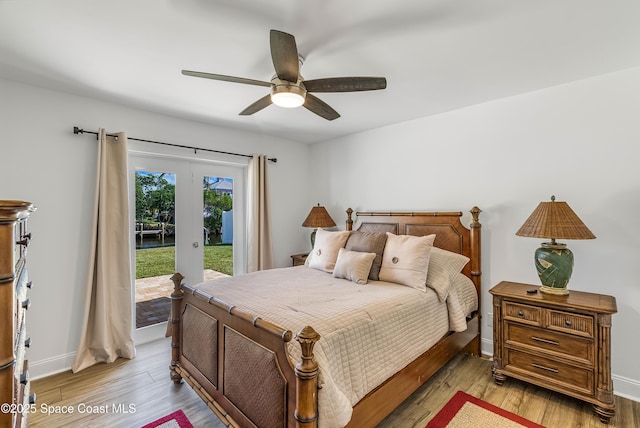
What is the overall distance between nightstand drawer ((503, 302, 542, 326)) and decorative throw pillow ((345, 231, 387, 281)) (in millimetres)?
1074

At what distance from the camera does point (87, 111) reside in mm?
2824

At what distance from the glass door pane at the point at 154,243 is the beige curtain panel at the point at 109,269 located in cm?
32

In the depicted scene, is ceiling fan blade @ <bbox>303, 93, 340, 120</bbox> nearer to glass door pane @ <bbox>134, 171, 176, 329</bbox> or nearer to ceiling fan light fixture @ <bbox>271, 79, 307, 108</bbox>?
ceiling fan light fixture @ <bbox>271, 79, 307, 108</bbox>

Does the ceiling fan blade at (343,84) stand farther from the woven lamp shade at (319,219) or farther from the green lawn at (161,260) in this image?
the green lawn at (161,260)

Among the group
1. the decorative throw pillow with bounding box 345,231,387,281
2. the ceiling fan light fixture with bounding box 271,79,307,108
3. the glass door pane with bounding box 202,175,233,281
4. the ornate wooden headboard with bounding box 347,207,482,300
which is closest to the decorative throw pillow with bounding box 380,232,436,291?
the decorative throw pillow with bounding box 345,231,387,281

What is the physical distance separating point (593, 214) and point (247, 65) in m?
3.01

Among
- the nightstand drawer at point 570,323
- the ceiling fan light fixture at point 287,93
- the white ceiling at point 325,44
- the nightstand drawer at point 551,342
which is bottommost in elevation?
the nightstand drawer at point 551,342

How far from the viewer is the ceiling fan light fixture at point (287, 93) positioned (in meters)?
1.90

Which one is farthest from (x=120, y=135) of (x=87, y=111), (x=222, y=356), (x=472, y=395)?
(x=472, y=395)

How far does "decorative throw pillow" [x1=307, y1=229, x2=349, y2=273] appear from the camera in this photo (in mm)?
3087

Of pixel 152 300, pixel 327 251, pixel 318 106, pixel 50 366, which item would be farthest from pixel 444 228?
pixel 50 366

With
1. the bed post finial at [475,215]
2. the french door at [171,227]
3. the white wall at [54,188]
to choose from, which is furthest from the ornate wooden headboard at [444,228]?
the white wall at [54,188]

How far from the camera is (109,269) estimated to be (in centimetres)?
288

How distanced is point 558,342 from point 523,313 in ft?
0.89
